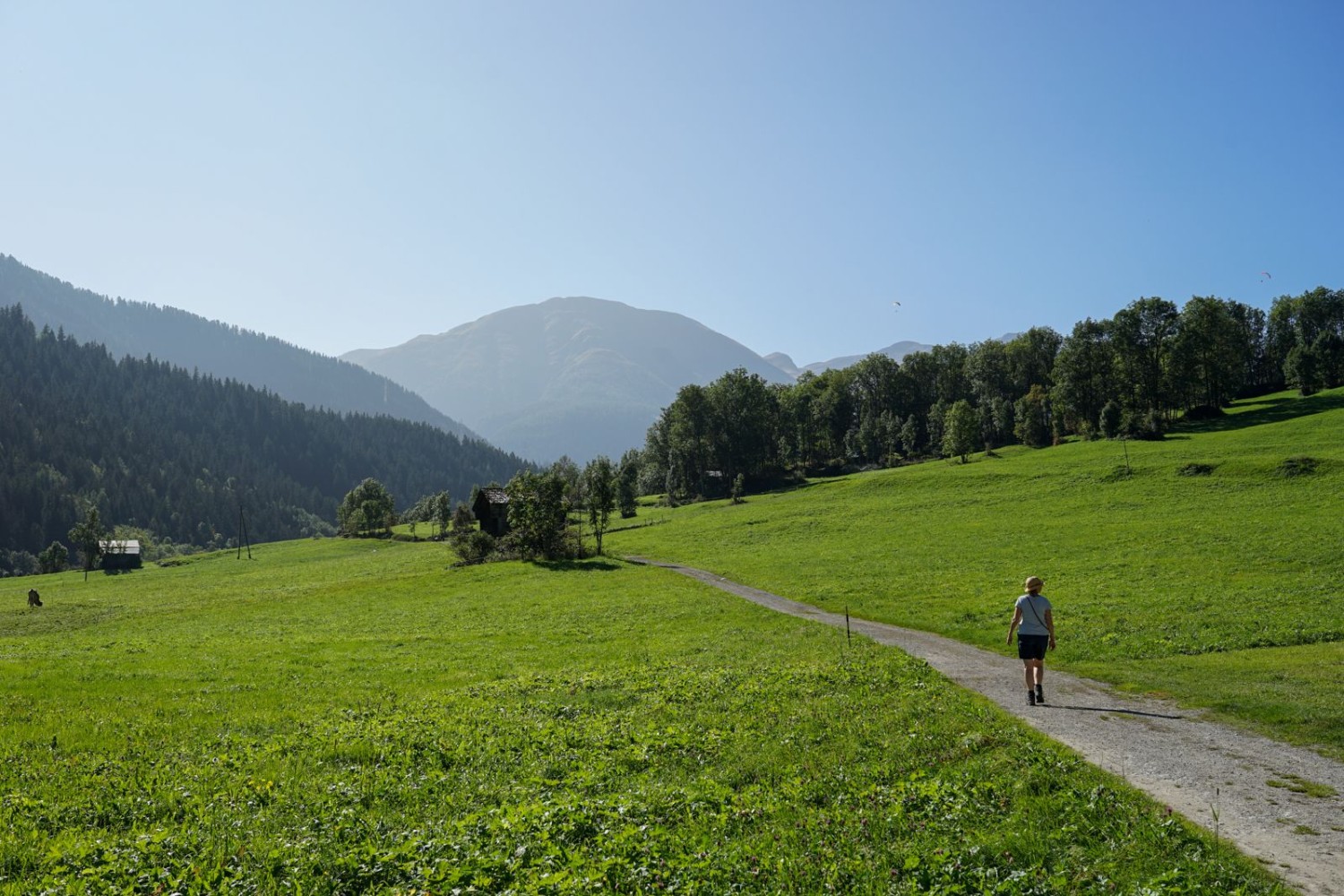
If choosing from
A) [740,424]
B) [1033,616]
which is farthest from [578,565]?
[740,424]

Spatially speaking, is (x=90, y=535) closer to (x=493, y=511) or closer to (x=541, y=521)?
(x=493, y=511)

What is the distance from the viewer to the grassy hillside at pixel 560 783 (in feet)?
30.9

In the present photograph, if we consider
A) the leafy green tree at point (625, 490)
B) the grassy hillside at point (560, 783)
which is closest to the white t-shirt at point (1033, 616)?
the grassy hillside at point (560, 783)

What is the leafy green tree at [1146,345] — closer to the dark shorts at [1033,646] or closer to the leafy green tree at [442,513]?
the dark shorts at [1033,646]

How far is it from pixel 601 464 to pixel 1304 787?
323 ft

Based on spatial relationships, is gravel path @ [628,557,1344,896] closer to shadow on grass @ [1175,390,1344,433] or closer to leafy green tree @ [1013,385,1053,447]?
shadow on grass @ [1175,390,1344,433]

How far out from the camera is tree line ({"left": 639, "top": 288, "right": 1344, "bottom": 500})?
118 meters

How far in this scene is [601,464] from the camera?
107875 millimetres

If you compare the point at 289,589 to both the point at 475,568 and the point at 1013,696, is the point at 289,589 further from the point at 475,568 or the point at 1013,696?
the point at 1013,696

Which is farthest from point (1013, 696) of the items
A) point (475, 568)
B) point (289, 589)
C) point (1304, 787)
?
point (289, 589)

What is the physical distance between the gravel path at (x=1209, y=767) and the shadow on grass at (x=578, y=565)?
4800cm

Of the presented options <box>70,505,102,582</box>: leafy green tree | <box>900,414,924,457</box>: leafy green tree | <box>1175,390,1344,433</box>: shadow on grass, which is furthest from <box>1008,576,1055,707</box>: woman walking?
<box>70,505,102,582</box>: leafy green tree

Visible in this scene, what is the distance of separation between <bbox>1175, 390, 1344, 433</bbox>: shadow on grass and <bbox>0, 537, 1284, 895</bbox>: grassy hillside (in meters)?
107

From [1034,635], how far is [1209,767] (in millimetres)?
6037
